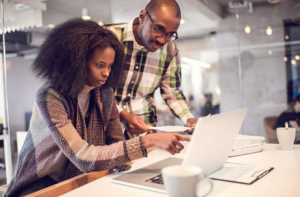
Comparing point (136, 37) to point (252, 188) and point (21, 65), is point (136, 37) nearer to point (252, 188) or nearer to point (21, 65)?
point (252, 188)

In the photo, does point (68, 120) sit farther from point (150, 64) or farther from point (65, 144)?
point (150, 64)

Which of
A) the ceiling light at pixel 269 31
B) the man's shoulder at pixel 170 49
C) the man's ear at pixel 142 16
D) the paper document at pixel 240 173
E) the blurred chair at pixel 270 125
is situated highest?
the ceiling light at pixel 269 31

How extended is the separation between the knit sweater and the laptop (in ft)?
0.24

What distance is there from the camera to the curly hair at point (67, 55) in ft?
3.29

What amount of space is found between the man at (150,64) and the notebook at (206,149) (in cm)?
47

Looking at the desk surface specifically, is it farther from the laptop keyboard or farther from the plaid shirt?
the plaid shirt

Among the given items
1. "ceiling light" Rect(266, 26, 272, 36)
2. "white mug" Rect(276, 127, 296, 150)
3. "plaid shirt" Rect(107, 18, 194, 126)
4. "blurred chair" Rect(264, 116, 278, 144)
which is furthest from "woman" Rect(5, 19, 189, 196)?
"ceiling light" Rect(266, 26, 272, 36)

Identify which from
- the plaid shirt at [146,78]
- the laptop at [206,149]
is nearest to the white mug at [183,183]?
the laptop at [206,149]

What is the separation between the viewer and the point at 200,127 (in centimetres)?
63

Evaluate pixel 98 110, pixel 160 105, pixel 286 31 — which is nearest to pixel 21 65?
pixel 160 105

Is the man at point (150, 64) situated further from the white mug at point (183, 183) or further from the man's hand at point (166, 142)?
the white mug at point (183, 183)

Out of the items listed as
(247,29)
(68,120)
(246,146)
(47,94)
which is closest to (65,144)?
(68,120)

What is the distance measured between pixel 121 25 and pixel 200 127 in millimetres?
1157

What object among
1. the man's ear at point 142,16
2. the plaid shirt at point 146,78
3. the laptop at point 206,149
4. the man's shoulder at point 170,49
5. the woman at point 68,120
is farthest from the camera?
the man's shoulder at point 170,49
